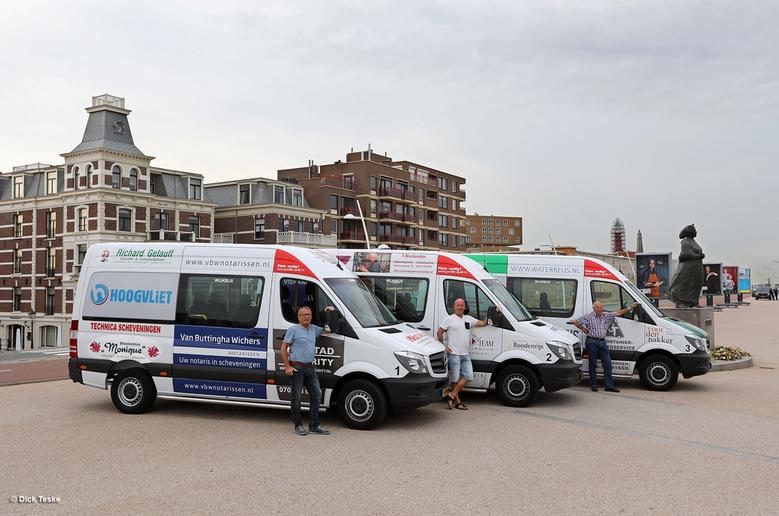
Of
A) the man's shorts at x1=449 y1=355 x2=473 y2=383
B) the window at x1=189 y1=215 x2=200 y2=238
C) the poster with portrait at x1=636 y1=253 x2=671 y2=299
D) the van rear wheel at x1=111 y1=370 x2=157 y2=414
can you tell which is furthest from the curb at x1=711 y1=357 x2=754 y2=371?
the window at x1=189 y1=215 x2=200 y2=238

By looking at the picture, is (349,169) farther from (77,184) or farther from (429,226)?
(77,184)

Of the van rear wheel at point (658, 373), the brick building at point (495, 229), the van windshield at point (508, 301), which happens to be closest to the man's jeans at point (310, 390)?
the van windshield at point (508, 301)

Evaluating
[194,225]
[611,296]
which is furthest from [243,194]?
[611,296]

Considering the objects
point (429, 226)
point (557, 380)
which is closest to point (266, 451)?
point (557, 380)

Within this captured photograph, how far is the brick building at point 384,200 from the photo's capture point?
230 feet

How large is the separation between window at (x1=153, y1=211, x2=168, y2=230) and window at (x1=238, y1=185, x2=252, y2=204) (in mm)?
9353

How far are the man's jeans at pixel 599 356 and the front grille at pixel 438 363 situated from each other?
378cm

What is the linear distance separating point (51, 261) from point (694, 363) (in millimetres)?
52447

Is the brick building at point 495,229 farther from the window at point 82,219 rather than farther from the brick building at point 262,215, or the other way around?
the window at point 82,219

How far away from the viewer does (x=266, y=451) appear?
25.8 feet

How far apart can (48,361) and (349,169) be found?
57820 millimetres

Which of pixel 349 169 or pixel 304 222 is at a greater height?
pixel 349 169

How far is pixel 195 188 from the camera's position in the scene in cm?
5750

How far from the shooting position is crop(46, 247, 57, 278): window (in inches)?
2120
